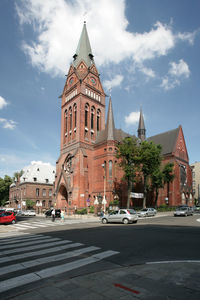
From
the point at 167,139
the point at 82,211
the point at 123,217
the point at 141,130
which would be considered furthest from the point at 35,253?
the point at 141,130

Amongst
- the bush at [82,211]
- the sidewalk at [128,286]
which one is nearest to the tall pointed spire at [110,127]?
the bush at [82,211]

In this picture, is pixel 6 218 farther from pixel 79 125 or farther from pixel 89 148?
pixel 79 125

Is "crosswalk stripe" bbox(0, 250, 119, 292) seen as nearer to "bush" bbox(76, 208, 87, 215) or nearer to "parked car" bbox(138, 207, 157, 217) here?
"parked car" bbox(138, 207, 157, 217)

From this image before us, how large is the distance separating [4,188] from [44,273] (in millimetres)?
76992

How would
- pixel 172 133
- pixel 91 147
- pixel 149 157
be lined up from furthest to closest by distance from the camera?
pixel 172 133
pixel 91 147
pixel 149 157

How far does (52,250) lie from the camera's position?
27.6ft

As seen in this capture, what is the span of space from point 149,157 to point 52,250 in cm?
2892

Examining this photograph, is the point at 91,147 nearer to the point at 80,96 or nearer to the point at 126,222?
the point at 80,96

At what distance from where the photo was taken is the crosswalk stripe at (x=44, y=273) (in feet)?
16.2

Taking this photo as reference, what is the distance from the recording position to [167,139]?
54000mm

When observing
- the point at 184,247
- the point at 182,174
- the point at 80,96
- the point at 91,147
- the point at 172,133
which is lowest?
the point at 184,247

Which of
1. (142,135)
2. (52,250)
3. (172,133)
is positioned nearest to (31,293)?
(52,250)

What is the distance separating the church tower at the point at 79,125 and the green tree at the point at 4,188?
36.6m

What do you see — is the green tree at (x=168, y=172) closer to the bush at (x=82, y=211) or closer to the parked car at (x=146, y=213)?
the parked car at (x=146, y=213)
